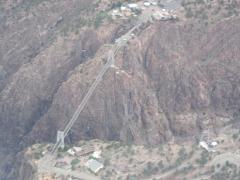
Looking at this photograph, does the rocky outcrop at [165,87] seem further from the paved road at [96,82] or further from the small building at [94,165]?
the small building at [94,165]

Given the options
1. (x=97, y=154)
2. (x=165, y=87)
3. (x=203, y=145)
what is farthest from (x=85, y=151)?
(x=203, y=145)

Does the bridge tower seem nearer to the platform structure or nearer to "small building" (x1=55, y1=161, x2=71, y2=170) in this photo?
the platform structure

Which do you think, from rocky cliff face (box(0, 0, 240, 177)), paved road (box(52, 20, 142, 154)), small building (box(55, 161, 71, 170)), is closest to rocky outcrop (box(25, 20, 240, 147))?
rocky cliff face (box(0, 0, 240, 177))

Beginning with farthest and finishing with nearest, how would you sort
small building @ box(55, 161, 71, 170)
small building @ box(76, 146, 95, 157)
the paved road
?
the paved road, small building @ box(76, 146, 95, 157), small building @ box(55, 161, 71, 170)

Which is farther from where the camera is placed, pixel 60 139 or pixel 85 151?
pixel 60 139

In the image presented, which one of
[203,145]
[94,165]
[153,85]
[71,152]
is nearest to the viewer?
[94,165]

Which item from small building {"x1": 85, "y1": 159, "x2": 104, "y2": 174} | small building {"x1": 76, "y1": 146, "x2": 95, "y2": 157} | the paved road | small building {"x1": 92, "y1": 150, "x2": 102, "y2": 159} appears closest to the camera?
small building {"x1": 85, "y1": 159, "x2": 104, "y2": 174}

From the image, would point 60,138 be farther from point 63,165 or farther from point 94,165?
point 94,165

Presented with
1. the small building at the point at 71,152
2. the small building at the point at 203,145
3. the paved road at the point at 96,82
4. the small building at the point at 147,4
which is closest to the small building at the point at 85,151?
the small building at the point at 71,152
